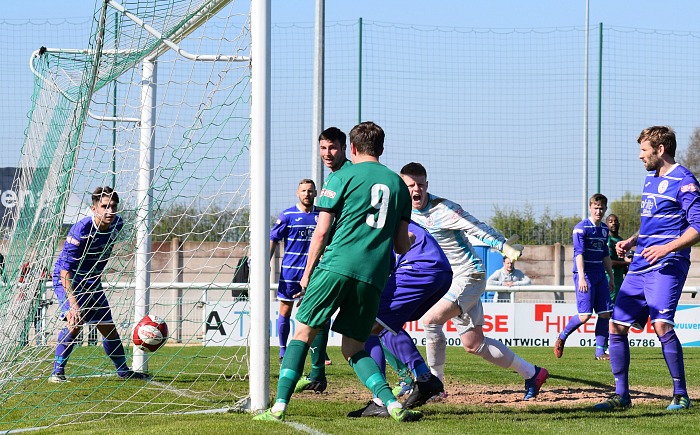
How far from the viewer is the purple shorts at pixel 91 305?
8.31 meters

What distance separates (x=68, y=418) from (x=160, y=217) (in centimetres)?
202

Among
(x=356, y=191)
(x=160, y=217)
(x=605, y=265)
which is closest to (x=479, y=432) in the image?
(x=356, y=191)

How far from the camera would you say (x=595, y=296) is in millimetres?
12375

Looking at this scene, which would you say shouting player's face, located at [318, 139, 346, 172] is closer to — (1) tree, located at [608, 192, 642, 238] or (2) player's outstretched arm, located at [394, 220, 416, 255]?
(2) player's outstretched arm, located at [394, 220, 416, 255]

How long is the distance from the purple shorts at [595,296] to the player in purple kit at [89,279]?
6.03 meters

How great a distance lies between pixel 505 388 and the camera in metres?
8.68

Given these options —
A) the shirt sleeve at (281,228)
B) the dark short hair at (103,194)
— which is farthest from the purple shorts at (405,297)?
the shirt sleeve at (281,228)

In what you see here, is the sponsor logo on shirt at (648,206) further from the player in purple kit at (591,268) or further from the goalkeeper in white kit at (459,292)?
the player in purple kit at (591,268)

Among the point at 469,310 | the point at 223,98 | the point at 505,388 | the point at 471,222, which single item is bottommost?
the point at 505,388

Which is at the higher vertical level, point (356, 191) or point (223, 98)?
point (223, 98)

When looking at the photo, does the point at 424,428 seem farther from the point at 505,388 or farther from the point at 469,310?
the point at 505,388

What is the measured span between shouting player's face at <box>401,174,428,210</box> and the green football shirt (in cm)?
147

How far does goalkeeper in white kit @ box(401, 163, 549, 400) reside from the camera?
24.8 feet

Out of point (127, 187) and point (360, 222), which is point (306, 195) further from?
point (360, 222)
